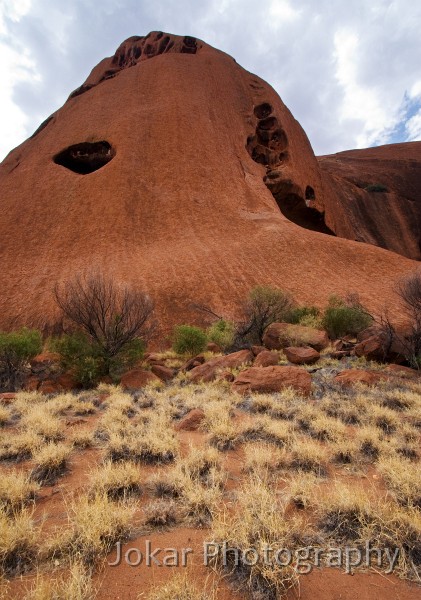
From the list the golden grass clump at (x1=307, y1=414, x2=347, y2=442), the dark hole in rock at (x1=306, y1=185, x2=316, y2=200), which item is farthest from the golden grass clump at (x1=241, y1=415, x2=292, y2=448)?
the dark hole in rock at (x1=306, y1=185, x2=316, y2=200)

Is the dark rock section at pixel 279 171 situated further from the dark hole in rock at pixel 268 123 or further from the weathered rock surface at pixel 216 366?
the weathered rock surface at pixel 216 366

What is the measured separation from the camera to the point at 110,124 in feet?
84.5

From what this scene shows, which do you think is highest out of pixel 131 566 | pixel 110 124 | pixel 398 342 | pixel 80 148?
pixel 110 124

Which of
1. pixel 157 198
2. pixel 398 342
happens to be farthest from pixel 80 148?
pixel 398 342

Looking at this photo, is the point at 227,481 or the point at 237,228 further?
the point at 237,228

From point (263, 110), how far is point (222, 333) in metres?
27.4

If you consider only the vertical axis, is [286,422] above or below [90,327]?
below

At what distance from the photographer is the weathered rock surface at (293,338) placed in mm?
10852

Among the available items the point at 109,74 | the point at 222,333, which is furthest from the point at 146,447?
the point at 109,74

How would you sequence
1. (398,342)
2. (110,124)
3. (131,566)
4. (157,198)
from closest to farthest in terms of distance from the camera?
(131,566), (398,342), (157,198), (110,124)

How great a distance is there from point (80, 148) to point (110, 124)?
3016 millimetres

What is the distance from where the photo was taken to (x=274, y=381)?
684cm

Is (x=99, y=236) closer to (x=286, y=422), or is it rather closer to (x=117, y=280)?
(x=117, y=280)

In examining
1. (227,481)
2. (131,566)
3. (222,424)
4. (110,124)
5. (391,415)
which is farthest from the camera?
(110,124)
